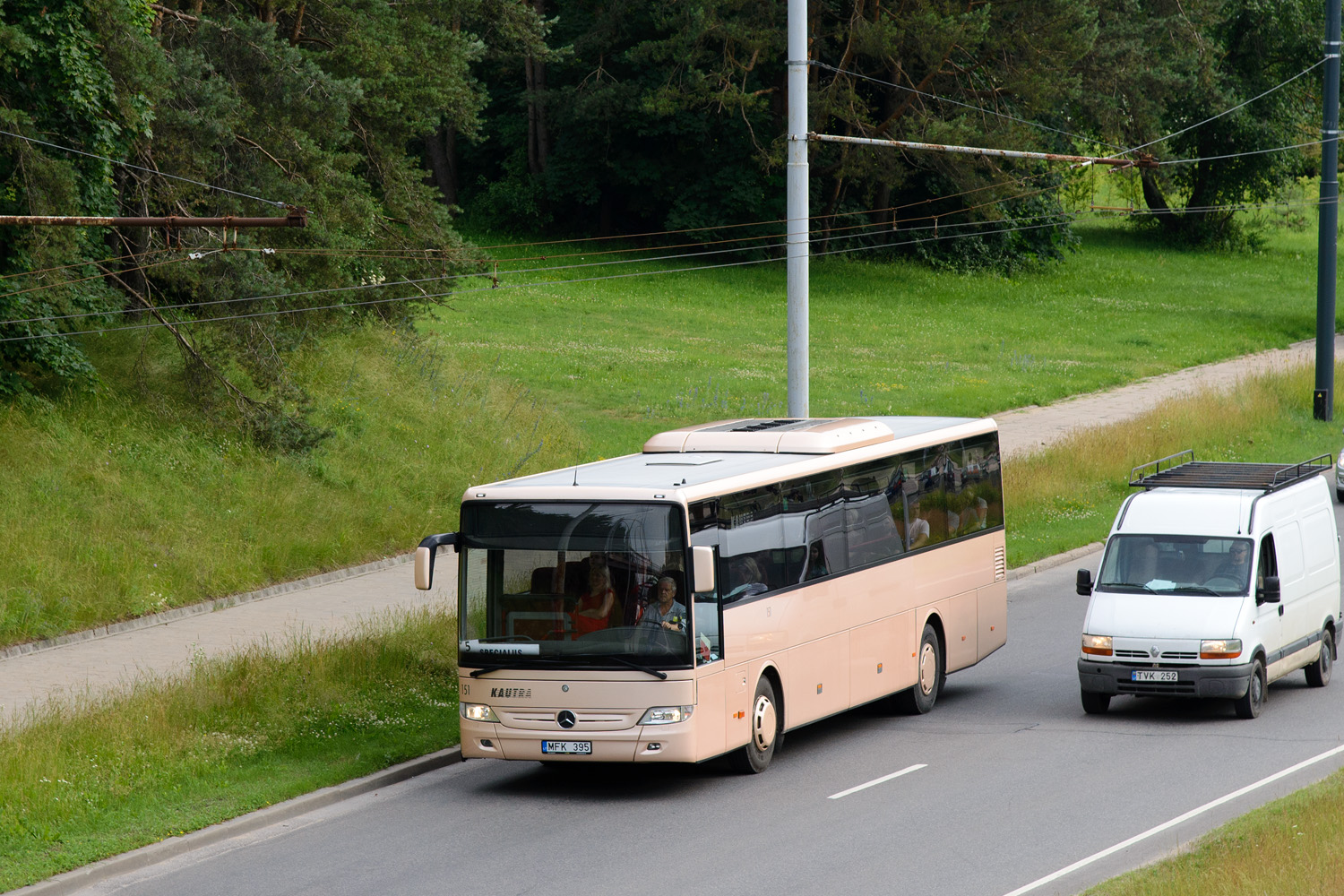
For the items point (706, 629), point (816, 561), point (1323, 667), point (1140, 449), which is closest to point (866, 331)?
point (1140, 449)

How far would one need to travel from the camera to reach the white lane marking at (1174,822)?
9.87 meters

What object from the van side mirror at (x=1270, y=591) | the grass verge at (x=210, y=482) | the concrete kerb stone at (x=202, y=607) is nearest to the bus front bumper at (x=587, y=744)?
the van side mirror at (x=1270, y=591)

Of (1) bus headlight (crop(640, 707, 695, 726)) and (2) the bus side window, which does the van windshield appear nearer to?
(2) the bus side window

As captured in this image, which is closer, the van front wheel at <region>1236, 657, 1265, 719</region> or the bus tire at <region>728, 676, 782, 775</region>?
the bus tire at <region>728, 676, 782, 775</region>

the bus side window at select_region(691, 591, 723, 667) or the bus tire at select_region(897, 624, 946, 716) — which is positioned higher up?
the bus side window at select_region(691, 591, 723, 667)

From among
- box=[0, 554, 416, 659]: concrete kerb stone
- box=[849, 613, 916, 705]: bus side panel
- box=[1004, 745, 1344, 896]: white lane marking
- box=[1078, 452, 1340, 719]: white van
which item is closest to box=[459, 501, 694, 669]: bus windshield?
box=[849, 613, 916, 705]: bus side panel

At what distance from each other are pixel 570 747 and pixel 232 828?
2.69 m

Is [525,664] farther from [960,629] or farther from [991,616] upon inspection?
[991,616]

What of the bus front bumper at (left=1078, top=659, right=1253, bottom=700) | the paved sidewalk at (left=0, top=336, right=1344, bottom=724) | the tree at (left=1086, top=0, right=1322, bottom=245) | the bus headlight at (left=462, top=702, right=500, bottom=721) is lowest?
the paved sidewalk at (left=0, top=336, right=1344, bottom=724)

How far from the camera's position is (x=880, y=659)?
15.2m

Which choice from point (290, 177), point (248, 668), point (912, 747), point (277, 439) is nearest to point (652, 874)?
point (912, 747)

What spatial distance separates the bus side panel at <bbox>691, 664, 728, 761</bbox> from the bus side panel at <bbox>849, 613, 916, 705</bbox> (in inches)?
93.3

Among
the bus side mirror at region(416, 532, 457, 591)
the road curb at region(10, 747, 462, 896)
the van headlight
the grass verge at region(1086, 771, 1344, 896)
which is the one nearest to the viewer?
the grass verge at region(1086, 771, 1344, 896)

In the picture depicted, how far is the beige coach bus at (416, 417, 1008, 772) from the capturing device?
12.4 m
